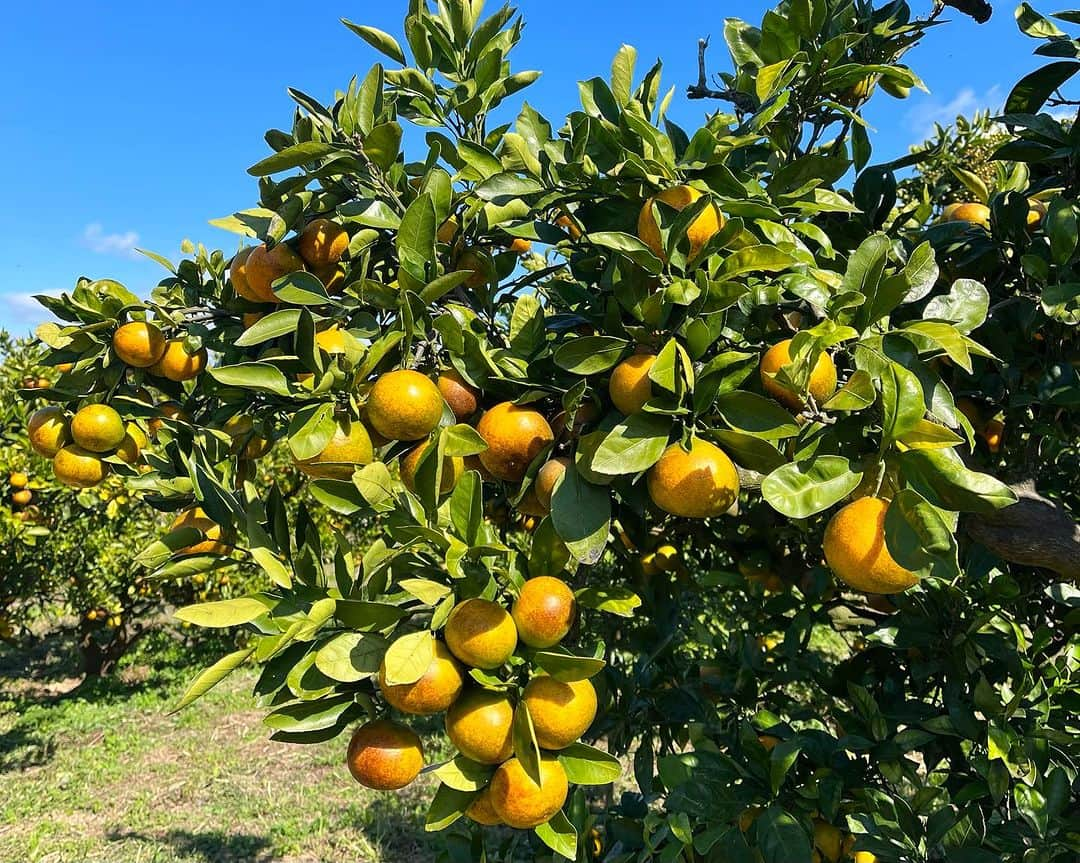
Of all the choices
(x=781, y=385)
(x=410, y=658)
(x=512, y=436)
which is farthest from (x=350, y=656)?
(x=781, y=385)

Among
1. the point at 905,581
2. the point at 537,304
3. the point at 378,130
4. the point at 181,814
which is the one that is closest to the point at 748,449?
the point at 905,581

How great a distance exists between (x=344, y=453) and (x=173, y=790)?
168 inches

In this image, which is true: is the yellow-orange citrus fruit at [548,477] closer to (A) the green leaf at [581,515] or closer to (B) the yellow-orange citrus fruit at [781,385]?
A: (A) the green leaf at [581,515]

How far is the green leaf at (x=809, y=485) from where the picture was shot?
74 cm

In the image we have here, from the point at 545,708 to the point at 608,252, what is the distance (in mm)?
623

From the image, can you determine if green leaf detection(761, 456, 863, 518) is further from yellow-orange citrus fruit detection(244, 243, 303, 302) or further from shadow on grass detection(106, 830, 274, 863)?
shadow on grass detection(106, 830, 274, 863)

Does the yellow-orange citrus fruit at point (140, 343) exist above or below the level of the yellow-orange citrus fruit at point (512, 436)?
above

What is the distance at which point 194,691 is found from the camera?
76cm

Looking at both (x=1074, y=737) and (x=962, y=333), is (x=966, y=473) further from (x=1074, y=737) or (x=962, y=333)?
(x=1074, y=737)

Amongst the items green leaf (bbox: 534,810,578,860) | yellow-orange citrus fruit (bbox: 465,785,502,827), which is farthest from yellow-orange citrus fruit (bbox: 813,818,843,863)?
yellow-orange citrus fruit (bbox: 465,785,502,827)

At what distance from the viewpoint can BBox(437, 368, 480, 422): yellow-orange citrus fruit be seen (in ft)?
3.32

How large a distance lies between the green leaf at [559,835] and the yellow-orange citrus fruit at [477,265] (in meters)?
0.75

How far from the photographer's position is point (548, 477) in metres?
0.94

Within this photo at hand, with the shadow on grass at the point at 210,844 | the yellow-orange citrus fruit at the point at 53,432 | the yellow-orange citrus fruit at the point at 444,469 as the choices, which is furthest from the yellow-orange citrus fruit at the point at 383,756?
the shadow on grass at the point at 210,844
